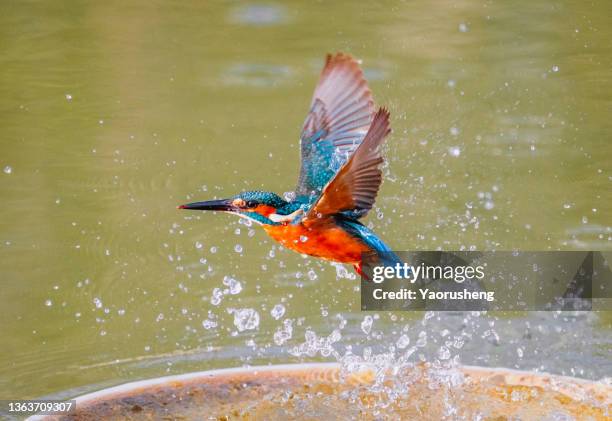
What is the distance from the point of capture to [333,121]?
2855 millimetres

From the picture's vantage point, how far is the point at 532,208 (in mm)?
4699

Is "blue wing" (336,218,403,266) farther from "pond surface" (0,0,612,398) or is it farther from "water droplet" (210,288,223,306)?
"water droplet" (210,288,223,306)

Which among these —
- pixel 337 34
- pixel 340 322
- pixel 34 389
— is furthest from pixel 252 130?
pixel 34 389

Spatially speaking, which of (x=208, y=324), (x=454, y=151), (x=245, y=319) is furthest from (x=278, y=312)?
(x=454, y=151)

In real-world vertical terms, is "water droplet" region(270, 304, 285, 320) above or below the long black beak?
below

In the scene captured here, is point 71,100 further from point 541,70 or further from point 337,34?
point 541,70

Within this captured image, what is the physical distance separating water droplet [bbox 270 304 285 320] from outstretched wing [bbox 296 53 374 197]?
1.08 metres

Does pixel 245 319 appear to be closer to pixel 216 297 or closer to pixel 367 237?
pixel 216 297

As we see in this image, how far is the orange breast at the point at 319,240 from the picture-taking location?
248 centimetres

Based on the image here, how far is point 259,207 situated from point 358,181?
0.75 feet

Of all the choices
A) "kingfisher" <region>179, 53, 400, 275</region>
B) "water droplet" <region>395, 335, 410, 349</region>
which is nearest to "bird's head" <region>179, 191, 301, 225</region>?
"kingfisher" <region>179, 53, 400, 275</region>

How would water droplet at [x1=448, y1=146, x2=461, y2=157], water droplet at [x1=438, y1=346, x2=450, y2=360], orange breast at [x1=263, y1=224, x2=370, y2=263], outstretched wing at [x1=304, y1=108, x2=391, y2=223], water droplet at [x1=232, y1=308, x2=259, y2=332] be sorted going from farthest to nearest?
water droplet at [x1=448, y1=146, x2=461, y2=157], water droplet at [x1=232, y1=308, x2=259, y2=332], water droplet at [x1=438, y1=346, x2=450, y2=360], orange breast at [x1=263, y1=224, x2=370, y2=263], outstretched wing at [x1=304, y1=108, x2=391, y2=223]

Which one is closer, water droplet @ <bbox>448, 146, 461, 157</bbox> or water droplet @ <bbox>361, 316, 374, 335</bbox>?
water droplet @ <bbox>361, 316, 374, 335</bbox>

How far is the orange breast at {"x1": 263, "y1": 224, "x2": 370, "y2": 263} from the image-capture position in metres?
2.48
